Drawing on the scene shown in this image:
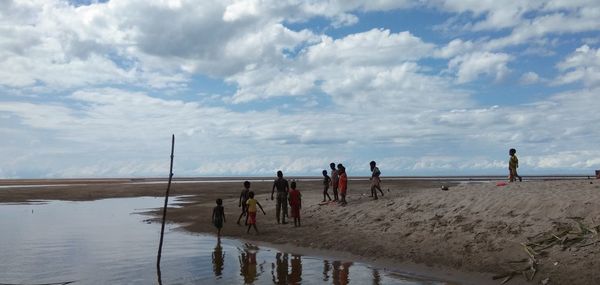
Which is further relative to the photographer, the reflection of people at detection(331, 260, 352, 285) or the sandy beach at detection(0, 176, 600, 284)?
the reflection of people at detection(331, 260, 352, 285)

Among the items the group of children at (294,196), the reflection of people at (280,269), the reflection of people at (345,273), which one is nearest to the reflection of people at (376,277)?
the reflection of people at (345,273)

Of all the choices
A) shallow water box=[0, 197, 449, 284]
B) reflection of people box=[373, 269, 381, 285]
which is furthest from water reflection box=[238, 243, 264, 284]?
reflection of people box=[373, 269, 381, 285]

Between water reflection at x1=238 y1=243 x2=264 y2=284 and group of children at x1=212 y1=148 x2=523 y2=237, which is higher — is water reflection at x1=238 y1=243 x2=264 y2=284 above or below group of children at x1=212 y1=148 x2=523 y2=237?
below

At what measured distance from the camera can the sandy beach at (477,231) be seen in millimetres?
12602

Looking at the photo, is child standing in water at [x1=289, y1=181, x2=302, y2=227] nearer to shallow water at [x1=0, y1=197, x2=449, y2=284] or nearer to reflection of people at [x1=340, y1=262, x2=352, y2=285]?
shallow water at [x1=0, y1=197, x2=449, y2=284]

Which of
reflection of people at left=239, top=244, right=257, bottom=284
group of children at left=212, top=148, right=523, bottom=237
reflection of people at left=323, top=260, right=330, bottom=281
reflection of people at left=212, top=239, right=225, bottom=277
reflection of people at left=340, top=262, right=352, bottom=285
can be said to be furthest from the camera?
group of children at left=212, top=148, right=523, bottom=237

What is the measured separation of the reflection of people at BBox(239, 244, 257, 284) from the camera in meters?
13.8

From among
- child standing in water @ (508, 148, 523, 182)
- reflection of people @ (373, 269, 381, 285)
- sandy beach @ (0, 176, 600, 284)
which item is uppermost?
child standing in water @ (508, 148, 523, 182)

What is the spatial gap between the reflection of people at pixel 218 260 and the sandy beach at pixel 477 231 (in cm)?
243

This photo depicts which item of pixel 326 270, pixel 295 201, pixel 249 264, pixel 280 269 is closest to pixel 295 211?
pixel 295 201

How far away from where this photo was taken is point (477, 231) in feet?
51.3

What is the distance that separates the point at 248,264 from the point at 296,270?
186 cm

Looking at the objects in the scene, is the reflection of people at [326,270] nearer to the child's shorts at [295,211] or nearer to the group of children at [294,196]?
the group of children at [294,196]

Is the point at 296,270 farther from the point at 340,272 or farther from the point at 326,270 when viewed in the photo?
the point at 340,272
